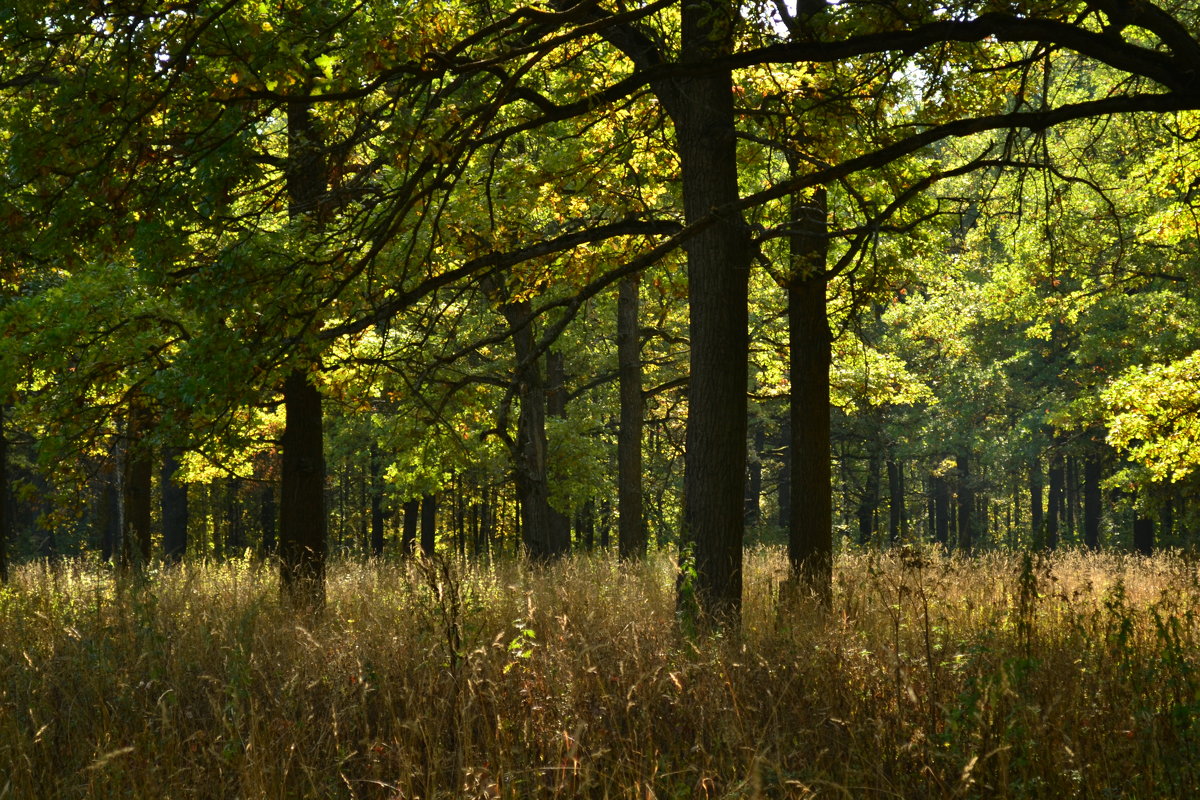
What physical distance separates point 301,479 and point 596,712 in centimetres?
587

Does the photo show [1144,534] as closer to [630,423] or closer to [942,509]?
[942,509]

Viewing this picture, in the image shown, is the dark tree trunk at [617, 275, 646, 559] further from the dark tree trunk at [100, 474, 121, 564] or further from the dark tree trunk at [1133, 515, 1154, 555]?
the dark tree trunk at [1133, 515, 1154, 555]

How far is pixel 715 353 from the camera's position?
288 inches

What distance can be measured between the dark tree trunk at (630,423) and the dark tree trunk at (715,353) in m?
8.54

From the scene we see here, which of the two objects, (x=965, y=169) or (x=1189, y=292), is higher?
(x=1189, y=292)

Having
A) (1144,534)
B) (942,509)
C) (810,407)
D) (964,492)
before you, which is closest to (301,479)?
(810,407)

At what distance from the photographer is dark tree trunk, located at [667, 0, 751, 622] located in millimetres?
7301

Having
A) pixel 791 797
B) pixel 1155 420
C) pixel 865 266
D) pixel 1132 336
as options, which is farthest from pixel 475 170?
pixel 1132 336

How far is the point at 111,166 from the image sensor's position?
5637 mm

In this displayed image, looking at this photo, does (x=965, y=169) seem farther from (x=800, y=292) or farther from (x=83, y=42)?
(x=83, y=42)

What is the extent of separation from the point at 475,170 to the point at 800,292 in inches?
155

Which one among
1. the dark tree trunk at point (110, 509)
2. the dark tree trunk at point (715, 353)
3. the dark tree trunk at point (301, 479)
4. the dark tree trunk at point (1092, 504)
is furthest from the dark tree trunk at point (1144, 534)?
the dark tree trunk at point (110, 509)

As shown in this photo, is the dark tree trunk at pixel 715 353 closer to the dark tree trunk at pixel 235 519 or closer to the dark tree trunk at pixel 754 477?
the dark tree trunk at pixel 754 477

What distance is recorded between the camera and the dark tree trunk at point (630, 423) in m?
16.3
